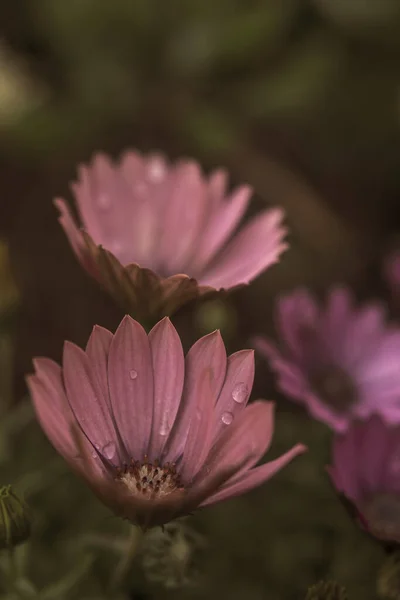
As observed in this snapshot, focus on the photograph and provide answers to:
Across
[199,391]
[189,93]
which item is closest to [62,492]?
[199,391]

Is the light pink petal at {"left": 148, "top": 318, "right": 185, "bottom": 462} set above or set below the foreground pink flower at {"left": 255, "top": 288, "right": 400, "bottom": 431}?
above

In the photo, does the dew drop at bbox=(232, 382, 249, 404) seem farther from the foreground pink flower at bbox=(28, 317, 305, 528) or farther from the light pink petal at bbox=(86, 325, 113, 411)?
Result: the light pink petal at bbox=(86, 325, 113, 411)

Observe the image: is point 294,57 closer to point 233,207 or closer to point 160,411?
point 233,207

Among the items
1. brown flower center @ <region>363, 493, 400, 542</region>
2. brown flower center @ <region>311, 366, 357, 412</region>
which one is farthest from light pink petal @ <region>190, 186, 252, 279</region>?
brown flower center @ <region>363, 493, 400, 542</region>

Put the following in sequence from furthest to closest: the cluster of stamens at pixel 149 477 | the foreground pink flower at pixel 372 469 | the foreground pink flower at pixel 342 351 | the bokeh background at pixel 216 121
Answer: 1. the bokeh background at pixel 216 121
2. the foreground pink flower at pixel 342 351
3. the foreground pink flower at pixel 372 469
4. the cluster of stamens at pixel 149 477

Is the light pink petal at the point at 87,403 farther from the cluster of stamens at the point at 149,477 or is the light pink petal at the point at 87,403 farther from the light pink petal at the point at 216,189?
the light pink petal at the point at 216,189

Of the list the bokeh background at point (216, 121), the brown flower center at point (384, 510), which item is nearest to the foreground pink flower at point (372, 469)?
the brown flower center at point (384, 510)
